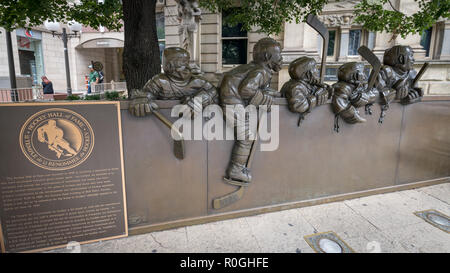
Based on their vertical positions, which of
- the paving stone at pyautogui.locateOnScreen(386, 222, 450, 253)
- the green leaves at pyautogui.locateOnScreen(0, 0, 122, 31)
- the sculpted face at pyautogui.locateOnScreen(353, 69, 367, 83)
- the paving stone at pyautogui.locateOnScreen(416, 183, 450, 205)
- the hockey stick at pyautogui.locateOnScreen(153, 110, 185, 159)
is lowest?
the paving stone at pyautogui.locateOnScreen(386, 222, 450, 253)

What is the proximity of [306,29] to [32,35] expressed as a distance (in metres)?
24.1

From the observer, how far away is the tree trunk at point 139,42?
4.99m

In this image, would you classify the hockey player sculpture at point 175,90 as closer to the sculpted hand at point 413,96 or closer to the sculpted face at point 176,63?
the sculpted face at point 176,63

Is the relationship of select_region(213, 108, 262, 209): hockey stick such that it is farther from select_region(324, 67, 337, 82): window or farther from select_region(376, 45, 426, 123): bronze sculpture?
select_region(324, 67, 337, 82): window

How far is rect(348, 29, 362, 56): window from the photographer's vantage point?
1117 centimetres

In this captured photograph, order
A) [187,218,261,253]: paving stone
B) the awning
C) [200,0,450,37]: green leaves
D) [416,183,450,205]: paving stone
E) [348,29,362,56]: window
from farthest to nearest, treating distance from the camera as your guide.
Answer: the awning < [348,29,362,56]: window < [200,0,450,37]: green leaves < [416,183,450,205]: paving stone < [187,218,261,253]: paving stone

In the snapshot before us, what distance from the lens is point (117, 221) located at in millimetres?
2629

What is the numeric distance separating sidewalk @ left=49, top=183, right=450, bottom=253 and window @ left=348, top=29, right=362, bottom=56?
956 cm

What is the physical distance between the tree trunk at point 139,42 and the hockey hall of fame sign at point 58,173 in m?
2.77

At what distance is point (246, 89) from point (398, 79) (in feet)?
7.61

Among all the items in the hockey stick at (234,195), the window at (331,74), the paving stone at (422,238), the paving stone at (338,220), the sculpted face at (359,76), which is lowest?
the paving stone at (422,238)

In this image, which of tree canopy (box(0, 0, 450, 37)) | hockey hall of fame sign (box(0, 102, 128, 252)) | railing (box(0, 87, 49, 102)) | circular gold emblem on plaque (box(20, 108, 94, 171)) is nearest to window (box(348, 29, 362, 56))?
tree canopy (box(0, 0, 450, 37))

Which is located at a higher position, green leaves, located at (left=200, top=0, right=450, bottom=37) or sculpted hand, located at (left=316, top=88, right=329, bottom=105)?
green leaves, located at (left=200, top=0, right=450, bottom=37)

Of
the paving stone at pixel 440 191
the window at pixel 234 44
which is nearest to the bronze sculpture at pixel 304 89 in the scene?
the paving stone at pixel 440 191
